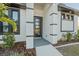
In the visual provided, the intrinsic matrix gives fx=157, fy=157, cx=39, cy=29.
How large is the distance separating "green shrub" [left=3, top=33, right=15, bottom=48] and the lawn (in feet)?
6.82

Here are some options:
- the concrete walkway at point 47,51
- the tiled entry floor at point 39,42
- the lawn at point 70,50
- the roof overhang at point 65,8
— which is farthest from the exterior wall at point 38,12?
the lawn at point 70,50

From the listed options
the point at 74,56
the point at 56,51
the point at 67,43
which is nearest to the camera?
the point at 74,56

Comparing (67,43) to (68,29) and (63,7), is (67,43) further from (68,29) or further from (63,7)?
(63,7)

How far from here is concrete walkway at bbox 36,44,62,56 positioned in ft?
20.9

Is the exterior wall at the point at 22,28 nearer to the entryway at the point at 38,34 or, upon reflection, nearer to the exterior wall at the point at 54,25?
the entryway at the point at 38,34

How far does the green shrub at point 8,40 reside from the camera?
6.89 metres

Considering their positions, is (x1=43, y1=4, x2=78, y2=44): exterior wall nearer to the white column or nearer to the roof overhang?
the roof overhang

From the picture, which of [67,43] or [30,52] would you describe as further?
[67,43]

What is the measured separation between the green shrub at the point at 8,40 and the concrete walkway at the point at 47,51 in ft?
3.84

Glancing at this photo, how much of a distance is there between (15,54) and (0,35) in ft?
5.24

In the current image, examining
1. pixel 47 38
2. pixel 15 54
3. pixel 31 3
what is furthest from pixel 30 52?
pixel 31 3

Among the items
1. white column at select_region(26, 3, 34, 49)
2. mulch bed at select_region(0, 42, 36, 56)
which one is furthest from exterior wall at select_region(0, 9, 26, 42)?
mulch bed at select_region(0, 42, 36, 56)

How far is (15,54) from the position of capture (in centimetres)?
630

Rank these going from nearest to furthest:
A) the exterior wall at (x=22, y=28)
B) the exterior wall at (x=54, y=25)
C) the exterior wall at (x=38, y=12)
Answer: the exterior wall at (x=54, y=25), the exterior wall at (x=22, y=28), the exterior wall at (x=38, y=12)
